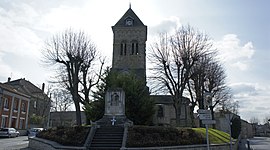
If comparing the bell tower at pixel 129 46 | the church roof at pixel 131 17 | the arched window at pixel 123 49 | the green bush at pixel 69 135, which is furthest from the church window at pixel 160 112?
the green bush at pixel 69 135

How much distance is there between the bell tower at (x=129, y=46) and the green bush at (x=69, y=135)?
22.0m

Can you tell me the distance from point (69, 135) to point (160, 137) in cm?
658

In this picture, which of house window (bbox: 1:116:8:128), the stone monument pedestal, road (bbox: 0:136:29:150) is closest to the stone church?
house window (bbox: 1:116:8:128)

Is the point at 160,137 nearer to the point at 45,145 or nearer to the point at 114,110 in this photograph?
the point at 114,110

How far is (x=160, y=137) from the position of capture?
730 inches

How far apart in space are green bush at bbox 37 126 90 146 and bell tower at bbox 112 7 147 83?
2204 centimetres

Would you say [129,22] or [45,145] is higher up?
[129,22]

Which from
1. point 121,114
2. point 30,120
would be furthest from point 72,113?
point 121,114

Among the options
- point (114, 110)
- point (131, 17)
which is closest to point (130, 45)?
point (131, 17)

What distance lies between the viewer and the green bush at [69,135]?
18.1 metres

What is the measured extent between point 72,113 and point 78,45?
4737 cm

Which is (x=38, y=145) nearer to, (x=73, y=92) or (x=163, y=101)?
(x=73, y=92)

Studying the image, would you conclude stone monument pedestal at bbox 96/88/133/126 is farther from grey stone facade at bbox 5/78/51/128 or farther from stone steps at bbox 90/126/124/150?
grey stone facade at bbox 5/78/51/128

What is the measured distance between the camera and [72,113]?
241ft
